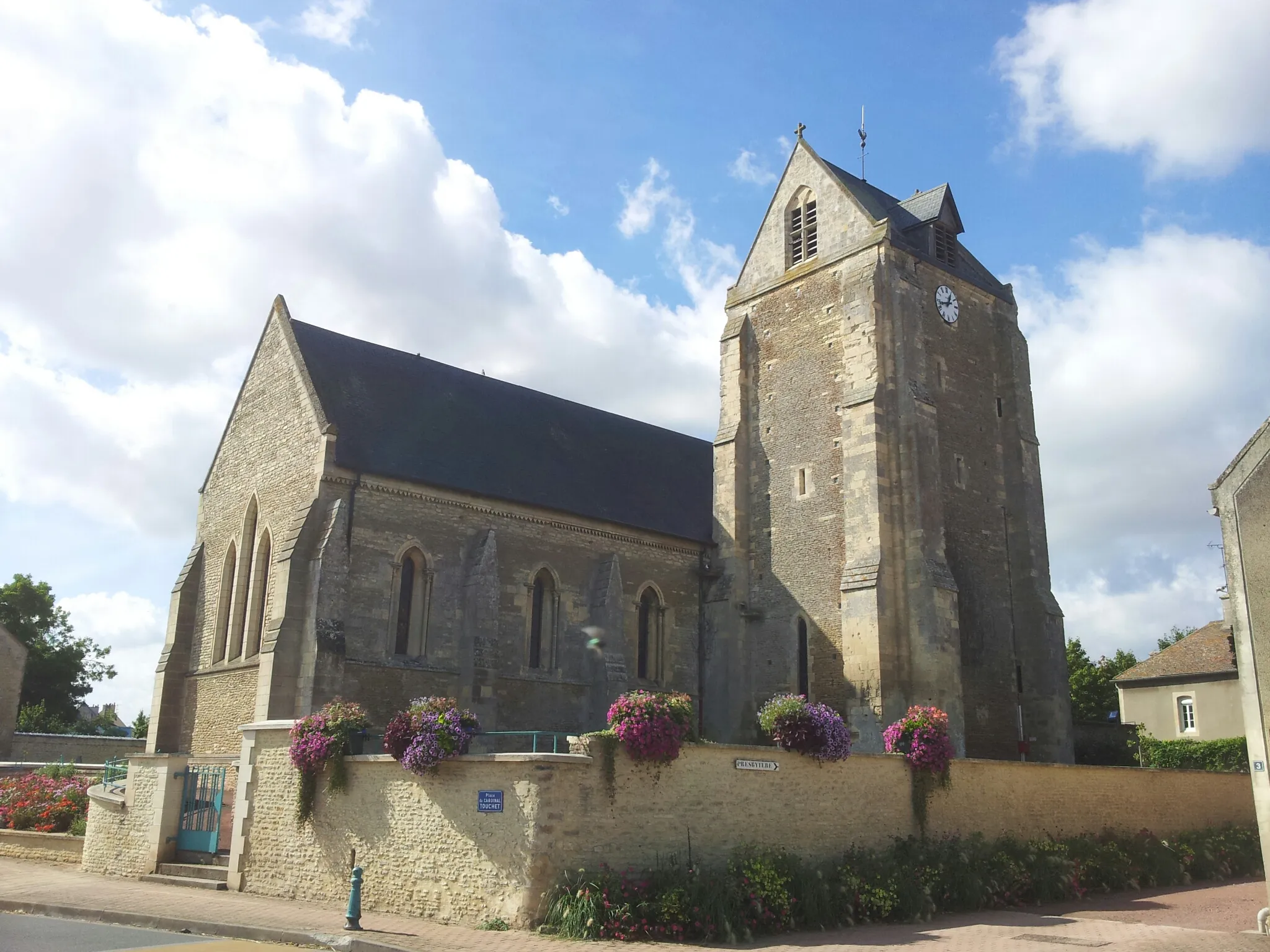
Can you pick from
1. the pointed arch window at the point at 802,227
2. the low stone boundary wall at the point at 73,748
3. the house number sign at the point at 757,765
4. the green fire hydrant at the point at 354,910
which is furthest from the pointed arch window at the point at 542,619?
the low stone boundary wall at the point at 73,748

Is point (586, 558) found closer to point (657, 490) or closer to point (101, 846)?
point (657, 490)

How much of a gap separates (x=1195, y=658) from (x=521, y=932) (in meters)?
27.7

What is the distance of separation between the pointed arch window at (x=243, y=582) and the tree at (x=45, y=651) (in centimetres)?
2237

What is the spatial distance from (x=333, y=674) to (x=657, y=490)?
11.7 metres

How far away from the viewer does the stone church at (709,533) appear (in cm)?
2250

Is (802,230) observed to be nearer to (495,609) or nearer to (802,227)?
(802,227)

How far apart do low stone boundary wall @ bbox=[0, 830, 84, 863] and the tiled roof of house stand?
96.9 feet

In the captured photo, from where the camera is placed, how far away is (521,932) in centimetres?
1215

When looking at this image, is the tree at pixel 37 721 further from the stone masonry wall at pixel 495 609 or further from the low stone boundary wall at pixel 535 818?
Result: the low stone boundary wall at pixel 535 818

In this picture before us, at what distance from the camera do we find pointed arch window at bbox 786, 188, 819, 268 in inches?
1101

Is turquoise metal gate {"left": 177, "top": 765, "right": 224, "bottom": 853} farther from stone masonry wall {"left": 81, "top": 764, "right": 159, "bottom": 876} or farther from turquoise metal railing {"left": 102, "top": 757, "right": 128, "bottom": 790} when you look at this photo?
turquoise metal railing {"left": 102, "top": 757, "right": 128, "bottom": 790}

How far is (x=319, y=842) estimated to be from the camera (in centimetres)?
1488

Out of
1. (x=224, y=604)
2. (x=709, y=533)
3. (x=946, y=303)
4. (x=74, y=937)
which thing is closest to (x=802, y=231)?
(x=946, y=303)

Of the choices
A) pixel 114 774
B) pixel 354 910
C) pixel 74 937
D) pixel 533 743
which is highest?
pixel 533 743
